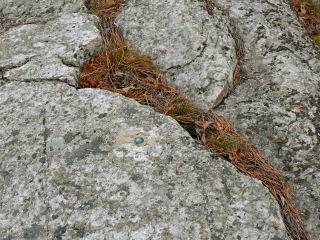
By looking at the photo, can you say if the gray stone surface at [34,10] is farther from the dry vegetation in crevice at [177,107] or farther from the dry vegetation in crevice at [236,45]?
the dry vegetation in crevice at [236,45]

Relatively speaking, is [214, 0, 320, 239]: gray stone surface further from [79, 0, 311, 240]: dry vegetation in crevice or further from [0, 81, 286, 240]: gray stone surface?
[0, 81, 286, 240]: gray stone surface

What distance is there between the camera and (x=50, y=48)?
2973mm

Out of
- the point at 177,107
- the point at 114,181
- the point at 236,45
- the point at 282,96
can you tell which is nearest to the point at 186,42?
the point at 236,45

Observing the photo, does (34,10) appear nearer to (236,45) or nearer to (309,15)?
(236,45)

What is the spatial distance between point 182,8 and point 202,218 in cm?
213

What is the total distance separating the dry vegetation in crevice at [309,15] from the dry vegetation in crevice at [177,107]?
6.44 ft

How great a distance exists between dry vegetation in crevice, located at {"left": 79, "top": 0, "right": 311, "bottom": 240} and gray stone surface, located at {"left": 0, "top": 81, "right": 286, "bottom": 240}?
0.19 meters

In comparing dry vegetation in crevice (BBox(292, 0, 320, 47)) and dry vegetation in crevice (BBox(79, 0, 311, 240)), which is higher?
dry vegetation in crevice (BBox(292, 0, 320, 47))

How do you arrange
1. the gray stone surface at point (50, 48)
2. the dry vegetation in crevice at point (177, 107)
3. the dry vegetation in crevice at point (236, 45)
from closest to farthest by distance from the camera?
the dry vegetation in crevice at point (177, 107) < the gray stone surface at point (50, 48) < the dry vegetation in crevice at point (236, 45)

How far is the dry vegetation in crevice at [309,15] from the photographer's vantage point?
3939 millimetres

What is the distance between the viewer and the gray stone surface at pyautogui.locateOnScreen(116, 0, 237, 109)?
9.72ft

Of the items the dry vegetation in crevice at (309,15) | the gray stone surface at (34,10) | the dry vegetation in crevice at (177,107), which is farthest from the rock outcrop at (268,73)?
the gray stone surface at (34,10)

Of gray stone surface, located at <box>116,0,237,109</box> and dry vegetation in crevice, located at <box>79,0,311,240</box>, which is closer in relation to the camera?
dry vegetation in crevice, located at <box>79,0,311,240</box>

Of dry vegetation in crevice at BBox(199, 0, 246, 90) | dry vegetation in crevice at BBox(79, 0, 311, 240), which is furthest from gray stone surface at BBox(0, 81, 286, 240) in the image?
dry vegetation in crevice at BBox(199, 0, 246, 90)
